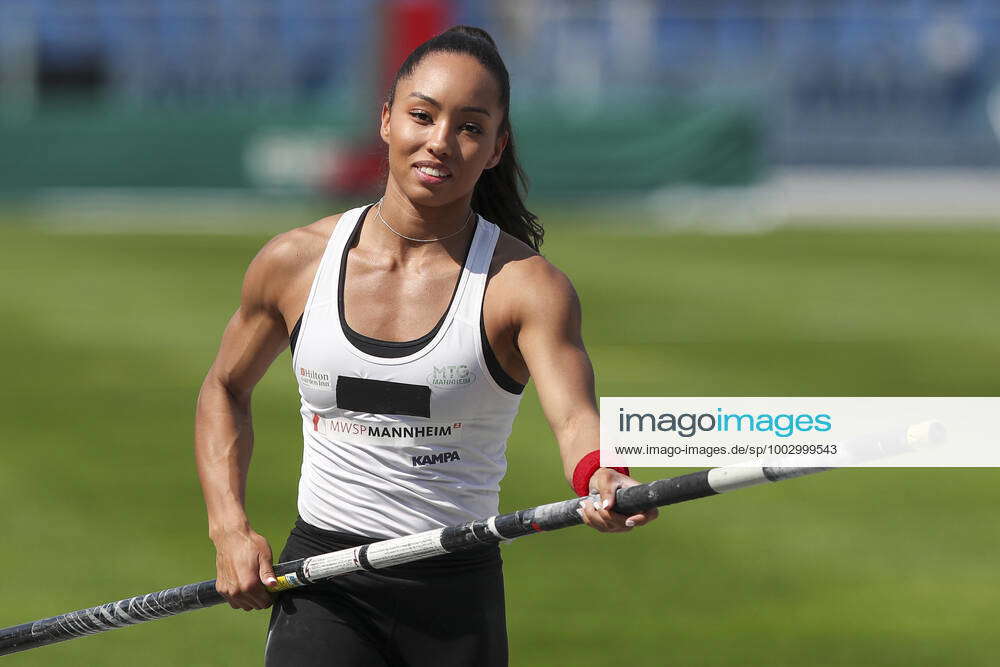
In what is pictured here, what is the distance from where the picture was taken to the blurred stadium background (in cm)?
800

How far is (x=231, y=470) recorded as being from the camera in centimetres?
445

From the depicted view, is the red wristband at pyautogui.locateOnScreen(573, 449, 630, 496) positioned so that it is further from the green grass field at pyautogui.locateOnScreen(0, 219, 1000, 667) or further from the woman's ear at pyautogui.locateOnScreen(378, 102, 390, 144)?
the green grass field at pyautogui.locateOnScreen(0, 219, 1000, 667)

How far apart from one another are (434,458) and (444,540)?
0.25 m

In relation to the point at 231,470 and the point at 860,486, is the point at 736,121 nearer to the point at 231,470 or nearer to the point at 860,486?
the point at 860,486

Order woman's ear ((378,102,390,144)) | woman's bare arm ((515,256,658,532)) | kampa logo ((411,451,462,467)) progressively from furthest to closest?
woman's ear ((378,102,390,144)), kampa logo ((411,451,462,467)), woman's bare arm ((515,256,658,532))

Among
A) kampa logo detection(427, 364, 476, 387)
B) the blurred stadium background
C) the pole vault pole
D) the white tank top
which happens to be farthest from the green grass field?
kampa logo detection(427, 364, 476, 387)

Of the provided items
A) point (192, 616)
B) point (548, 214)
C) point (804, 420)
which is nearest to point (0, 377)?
point (192, 616)

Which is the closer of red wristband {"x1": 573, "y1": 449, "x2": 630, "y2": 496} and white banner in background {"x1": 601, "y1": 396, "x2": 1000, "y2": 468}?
white banner in background {"x1": 601, "y1": 396, "x2": 1000, "y2": 468}

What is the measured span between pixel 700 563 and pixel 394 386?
4.74 metres

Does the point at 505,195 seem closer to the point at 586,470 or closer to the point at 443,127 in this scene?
the point at 443,127

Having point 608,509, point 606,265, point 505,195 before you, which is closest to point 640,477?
point 505,195

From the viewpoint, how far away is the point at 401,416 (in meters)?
4.16

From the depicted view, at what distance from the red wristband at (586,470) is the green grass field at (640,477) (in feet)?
11.1

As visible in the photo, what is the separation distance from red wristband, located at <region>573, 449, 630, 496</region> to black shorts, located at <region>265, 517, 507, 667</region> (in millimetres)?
566
